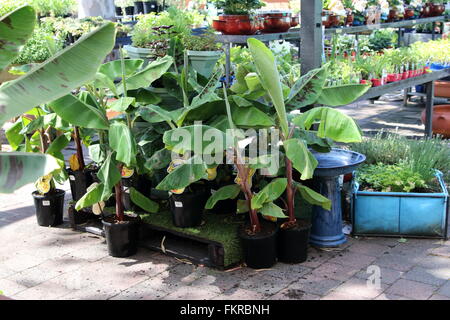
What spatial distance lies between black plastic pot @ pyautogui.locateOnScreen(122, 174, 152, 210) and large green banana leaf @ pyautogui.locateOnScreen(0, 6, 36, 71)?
2.40 meters

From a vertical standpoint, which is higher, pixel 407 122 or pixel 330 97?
pixel 330 97

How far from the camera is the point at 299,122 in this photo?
4070 mm

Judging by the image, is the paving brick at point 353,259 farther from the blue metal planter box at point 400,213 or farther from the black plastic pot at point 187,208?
the black plastic pot at point 187,208

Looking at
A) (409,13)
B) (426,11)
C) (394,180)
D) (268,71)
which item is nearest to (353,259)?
(394,180)

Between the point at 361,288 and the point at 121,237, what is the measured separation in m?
1.79

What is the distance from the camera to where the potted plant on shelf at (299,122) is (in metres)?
3.91

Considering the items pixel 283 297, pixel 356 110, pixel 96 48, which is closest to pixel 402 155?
pixel 283 297

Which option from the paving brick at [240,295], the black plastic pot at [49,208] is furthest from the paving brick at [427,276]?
the black plastic pot at [49,208]

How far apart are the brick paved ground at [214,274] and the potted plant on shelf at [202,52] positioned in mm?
1573

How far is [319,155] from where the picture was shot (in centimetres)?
477

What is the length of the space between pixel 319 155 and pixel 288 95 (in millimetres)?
620

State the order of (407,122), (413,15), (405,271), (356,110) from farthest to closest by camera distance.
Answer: (356,110) < (407,122) < (413,15) < (405,271)

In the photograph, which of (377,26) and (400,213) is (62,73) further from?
(377,26)

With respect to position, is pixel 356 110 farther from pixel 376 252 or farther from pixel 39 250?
pixel 39 250
